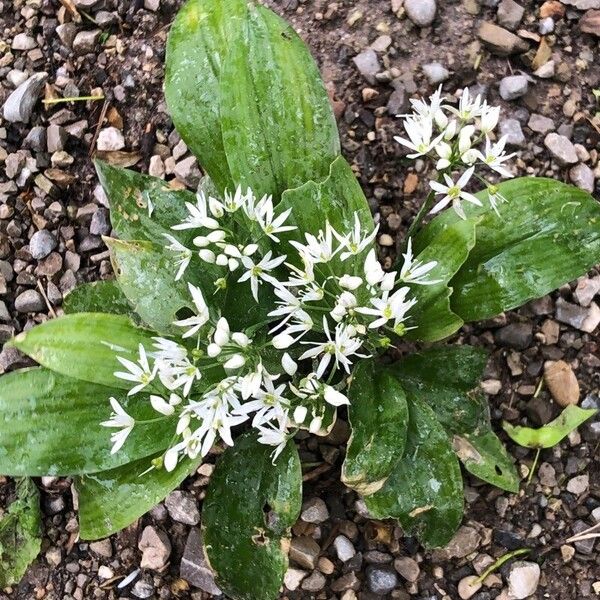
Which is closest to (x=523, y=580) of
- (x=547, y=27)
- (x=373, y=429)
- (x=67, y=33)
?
(x=373, y=429)

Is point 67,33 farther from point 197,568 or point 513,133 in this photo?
point 197,568

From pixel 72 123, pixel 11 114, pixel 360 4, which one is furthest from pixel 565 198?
pixel 11 114

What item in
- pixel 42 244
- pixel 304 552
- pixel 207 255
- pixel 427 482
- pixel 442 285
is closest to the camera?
pixel 207 255

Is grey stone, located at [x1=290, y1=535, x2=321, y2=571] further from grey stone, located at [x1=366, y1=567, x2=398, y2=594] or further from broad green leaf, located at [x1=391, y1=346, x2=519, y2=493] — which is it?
broad green leaf, located at [x1=391, y1=346, x2=519, y2=493]

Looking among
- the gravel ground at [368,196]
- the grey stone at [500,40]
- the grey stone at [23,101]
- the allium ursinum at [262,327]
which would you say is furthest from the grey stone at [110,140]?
the grey stone at [500,40]

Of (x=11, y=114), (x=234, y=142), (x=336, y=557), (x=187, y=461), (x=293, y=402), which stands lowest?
(x=336, y=557)

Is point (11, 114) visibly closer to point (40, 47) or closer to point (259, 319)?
point (40, 47)
